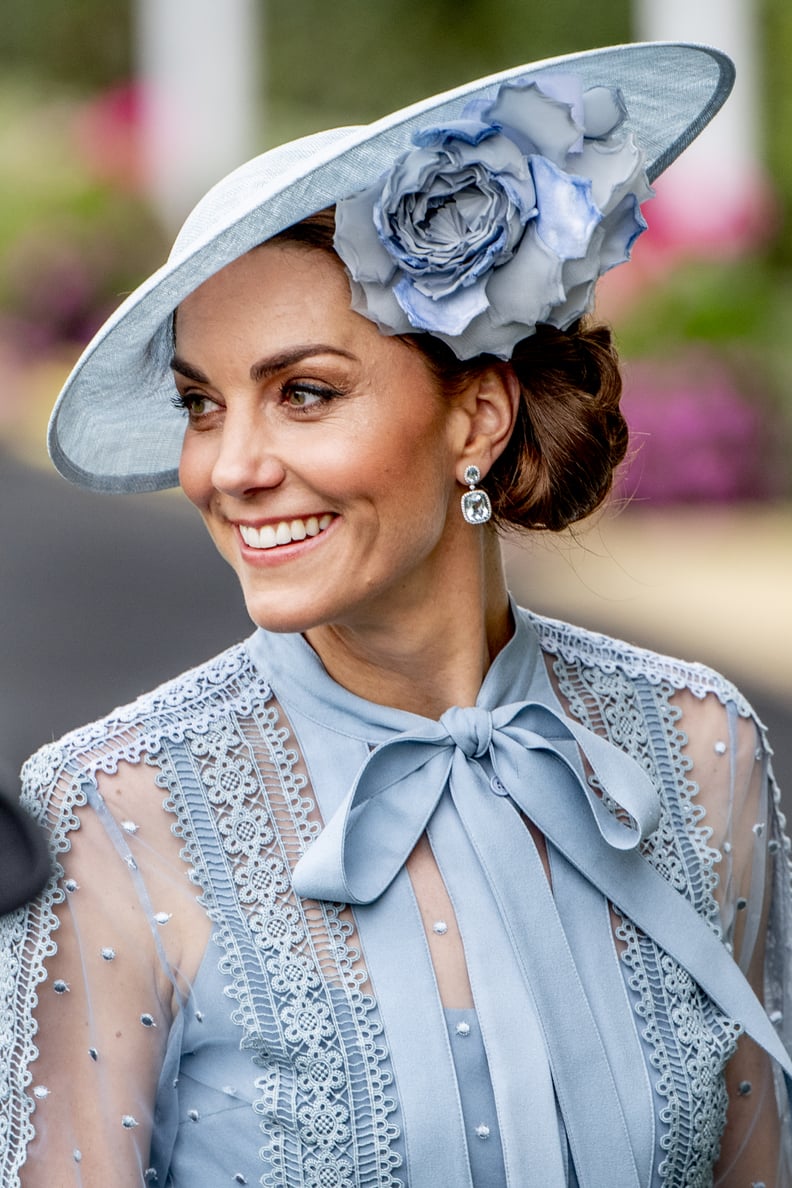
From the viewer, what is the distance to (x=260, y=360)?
79.3 inches

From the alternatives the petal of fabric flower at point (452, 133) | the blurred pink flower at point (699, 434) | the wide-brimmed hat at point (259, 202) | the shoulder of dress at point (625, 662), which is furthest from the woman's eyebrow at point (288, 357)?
the blurred pink flower at point (699, 434)

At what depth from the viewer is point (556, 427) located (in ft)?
7.47

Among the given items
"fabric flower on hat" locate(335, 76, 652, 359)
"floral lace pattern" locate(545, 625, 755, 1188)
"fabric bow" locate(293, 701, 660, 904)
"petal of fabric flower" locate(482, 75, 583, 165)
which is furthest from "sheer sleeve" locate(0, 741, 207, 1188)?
"petal of fabric flower" locate(482, 75, 583, 165)

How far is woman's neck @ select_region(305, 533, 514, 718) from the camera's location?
222 cm

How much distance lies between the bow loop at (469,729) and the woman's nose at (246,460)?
1.34 feet

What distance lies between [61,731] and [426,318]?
4.50 meters

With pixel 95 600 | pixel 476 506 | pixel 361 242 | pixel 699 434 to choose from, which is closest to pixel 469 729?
pixel 476 506

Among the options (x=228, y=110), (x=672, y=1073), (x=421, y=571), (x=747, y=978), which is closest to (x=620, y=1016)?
(x=672, y=1073)

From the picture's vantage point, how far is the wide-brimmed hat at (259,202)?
1.94m

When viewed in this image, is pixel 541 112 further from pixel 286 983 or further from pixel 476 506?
pixel 286 983

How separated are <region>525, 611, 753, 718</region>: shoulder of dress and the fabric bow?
195 mm

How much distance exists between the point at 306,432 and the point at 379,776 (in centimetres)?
44

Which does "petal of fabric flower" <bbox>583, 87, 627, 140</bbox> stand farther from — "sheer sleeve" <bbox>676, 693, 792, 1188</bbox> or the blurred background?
"sheer sleeve" <bbox>676, 693, 792, 1188</bbox>

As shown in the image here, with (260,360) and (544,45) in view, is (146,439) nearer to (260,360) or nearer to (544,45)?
(260,360)
